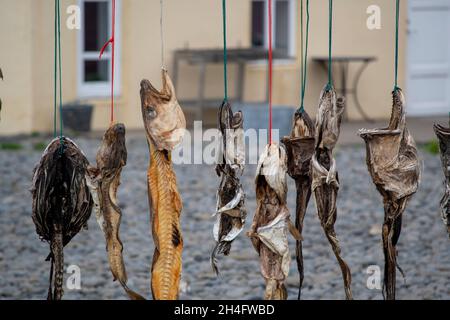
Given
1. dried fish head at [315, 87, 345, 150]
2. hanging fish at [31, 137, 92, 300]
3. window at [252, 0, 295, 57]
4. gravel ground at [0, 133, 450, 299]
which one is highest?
window at [252, 0, 295, 57]

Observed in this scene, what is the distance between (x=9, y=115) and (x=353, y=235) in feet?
21.6

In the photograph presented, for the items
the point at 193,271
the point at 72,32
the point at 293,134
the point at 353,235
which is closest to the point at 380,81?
the point at 72,32

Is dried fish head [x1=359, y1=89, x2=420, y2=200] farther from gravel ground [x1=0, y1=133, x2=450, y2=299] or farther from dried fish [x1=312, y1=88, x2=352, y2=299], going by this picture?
gravel ground [x1=0, y1=133, x2=450, y2=299]

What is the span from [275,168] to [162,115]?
425 millimetres

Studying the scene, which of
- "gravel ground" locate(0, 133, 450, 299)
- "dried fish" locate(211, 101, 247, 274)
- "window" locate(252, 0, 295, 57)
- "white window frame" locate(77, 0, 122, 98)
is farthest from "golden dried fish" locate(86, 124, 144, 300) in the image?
"window" locate(252, 0, 295, 57)

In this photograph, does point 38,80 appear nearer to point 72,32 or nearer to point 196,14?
point 72,32

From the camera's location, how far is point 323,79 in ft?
50.6

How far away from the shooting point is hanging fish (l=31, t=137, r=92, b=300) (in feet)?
11.3

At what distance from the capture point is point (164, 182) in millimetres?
3436

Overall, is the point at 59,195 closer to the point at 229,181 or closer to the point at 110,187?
the point at 110,187

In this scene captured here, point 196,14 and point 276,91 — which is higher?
point 196,14

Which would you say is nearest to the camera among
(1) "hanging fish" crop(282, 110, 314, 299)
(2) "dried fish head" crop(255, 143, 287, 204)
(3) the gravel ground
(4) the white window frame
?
(2) "dried fish head" crop(255, 143, 287, 204)

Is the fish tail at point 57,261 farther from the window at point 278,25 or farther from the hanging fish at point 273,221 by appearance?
the window at point 278,25
